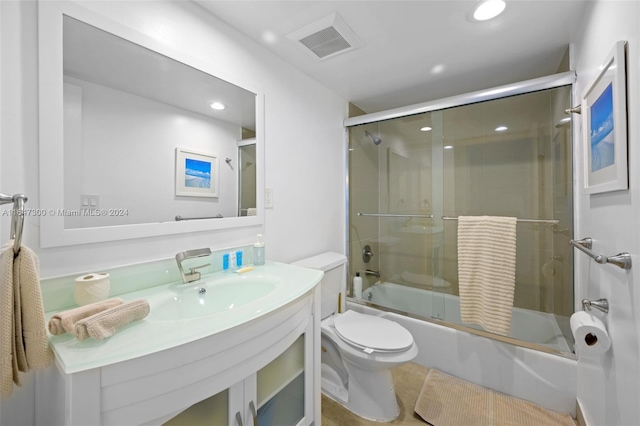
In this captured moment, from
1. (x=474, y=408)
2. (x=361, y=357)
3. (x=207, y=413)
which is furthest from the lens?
(x=474, y=408)

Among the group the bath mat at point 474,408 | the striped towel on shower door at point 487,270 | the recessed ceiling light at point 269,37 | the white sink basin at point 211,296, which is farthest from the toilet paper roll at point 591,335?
the recessed ceiling light at point 269,37

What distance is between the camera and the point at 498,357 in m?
1.69

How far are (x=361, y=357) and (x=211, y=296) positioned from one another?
86cm

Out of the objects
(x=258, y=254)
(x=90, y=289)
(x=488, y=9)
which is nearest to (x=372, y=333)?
(x=258, y=254)

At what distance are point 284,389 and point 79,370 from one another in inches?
29.7

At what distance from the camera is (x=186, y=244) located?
124cm

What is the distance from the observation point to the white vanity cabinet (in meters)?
0.60

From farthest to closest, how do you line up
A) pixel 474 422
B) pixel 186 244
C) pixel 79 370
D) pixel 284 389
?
1. pixel 474 422
2. pixel 186 244
3. pixel 284 389
4. pixel 79 370

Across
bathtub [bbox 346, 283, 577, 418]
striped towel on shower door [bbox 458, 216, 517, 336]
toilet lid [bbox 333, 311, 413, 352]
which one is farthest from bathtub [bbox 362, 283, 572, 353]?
toilet lid [bbox 333, 311, 413, 352]

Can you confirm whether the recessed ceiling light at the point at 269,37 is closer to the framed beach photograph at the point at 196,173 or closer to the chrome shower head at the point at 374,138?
the framed beach photograph at the point at 196,173

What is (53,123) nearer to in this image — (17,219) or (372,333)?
(17,219)

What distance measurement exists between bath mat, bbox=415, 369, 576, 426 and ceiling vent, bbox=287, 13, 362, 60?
2190 millimetres

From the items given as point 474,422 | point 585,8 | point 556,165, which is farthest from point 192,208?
point 556,165

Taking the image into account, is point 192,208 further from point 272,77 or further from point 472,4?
point 472,4
